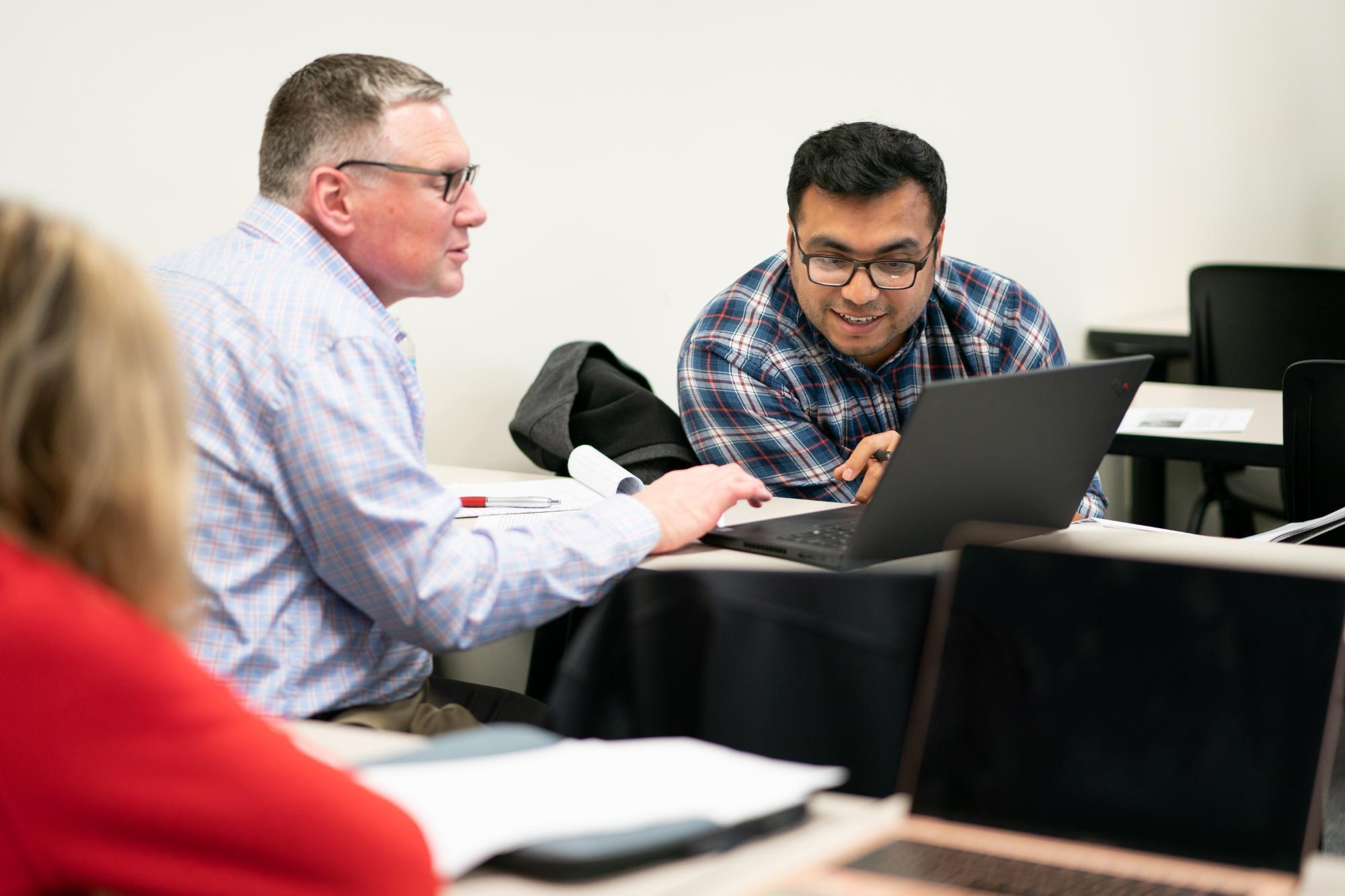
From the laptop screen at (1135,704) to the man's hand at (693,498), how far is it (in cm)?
66

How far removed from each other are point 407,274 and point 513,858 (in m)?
0.97

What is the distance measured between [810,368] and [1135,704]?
138 centimetres

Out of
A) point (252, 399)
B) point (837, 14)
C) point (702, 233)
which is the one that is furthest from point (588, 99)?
point (252, 399)

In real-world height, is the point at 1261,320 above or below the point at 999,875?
above

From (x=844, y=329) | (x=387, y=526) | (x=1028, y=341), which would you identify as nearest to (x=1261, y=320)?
(x=1028, y=341)

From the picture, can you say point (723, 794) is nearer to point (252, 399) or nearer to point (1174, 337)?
point (252, 399)

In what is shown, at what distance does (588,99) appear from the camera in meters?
2.84

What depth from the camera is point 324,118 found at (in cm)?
157

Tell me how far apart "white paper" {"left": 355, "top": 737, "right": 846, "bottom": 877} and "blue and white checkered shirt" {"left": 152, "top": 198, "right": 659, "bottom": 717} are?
1.45 feet

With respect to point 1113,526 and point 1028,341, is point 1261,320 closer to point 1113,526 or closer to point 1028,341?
point 1028,341

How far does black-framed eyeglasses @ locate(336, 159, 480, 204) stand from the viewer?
158 centimetres

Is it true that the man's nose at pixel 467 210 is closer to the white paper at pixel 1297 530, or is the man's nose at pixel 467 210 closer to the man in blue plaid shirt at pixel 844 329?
the man in blue plaid shirt at pixel 844 329

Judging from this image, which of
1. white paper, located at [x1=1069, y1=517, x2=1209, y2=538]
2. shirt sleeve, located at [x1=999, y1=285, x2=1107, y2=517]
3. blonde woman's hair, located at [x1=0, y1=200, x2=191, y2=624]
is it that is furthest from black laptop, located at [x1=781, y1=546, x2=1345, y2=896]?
shirt sleeve, located at [x1=999, y1=285, x2=1107, y2=517]

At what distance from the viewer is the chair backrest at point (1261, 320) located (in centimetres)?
320
